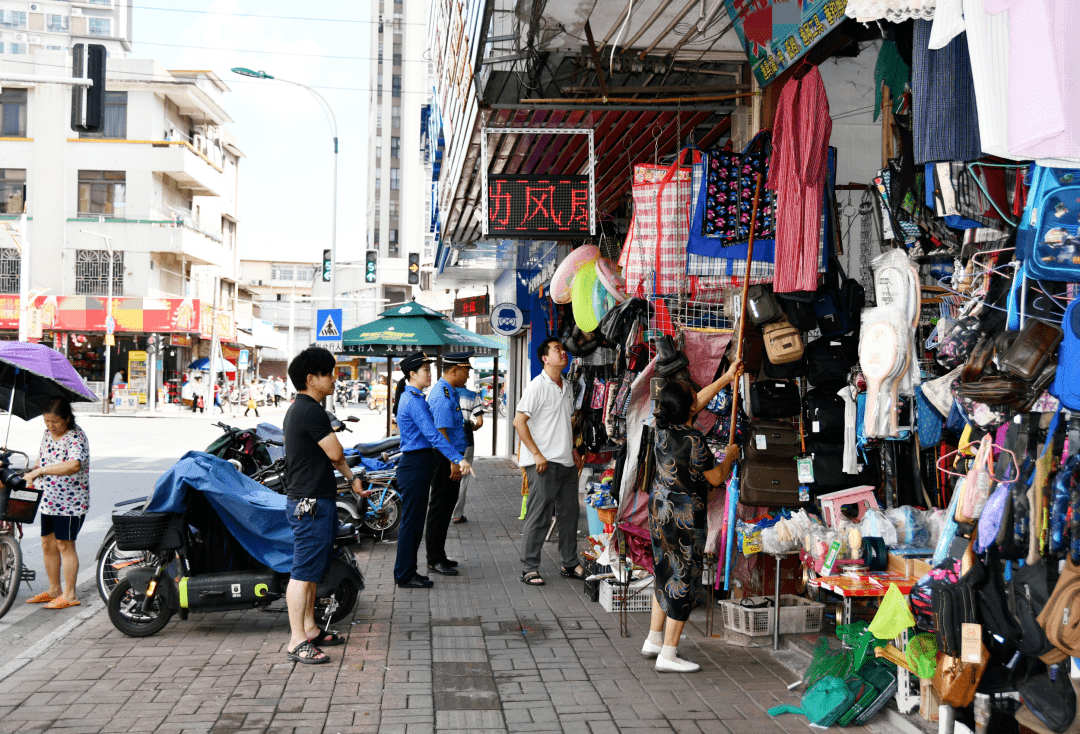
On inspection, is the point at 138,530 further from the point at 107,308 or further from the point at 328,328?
the point at 107,308

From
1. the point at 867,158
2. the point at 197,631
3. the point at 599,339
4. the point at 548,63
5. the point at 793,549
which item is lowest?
the point at 197,631

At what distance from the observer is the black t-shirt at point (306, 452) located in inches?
220

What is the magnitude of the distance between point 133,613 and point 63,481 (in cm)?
146

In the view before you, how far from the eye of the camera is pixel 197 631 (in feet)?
20.8

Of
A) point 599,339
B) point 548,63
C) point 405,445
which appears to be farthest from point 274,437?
point 548,63

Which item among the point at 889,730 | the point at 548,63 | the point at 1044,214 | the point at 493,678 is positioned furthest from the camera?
the point at 548,63

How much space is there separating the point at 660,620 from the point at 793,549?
926mm

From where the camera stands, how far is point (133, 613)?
244 inches

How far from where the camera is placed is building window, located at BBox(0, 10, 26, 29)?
161 feet

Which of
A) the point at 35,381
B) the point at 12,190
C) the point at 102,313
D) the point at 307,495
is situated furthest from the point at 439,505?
the point at 12,190

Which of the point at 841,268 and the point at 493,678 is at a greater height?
the point at 841,268

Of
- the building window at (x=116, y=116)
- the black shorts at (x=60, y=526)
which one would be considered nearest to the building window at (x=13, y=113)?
the building window at (x=116, y=116)

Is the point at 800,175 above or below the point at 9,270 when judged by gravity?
below

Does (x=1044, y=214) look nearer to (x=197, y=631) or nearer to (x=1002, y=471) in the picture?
(x=1002, y=471)
